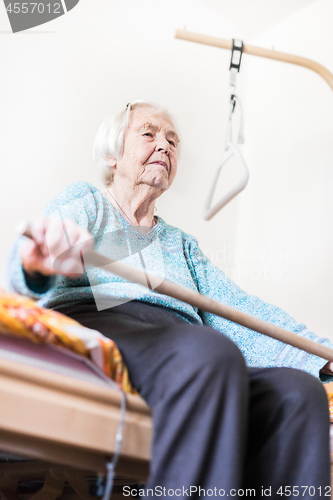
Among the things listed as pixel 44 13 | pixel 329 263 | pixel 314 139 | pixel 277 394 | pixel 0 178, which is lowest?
pixel 329 263

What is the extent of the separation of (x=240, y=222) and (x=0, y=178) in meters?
Answer: 1.02

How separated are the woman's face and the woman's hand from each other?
56 centimetres

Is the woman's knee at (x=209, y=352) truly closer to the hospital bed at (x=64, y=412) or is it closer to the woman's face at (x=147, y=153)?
the hospital bed at (x=64, y=412)

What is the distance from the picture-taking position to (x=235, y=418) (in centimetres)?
64

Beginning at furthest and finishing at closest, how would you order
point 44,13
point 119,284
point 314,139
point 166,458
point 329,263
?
point 314,139
point 329,263
point 44,13
point 119,284
point 166,458

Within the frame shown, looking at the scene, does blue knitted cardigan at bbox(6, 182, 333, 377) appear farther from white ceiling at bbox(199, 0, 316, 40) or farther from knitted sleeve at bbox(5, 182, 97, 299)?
white ceiling at bbox(199, 0, 316, 40)

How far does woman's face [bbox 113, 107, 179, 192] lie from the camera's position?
1.25m

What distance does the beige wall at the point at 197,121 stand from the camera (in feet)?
4.71

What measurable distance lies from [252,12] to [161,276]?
1.41 metres

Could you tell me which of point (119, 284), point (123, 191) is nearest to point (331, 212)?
point (123, 191)

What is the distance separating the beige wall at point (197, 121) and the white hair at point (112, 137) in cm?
21

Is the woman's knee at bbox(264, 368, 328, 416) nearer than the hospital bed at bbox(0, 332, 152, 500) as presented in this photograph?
No

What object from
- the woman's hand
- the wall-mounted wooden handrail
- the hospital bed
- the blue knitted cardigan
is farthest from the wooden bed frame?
the wall-mounted wooden handrail

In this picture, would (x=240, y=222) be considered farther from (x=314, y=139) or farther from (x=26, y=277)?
(x=26, y=277)
